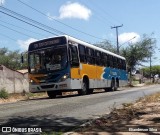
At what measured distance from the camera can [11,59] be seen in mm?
82062

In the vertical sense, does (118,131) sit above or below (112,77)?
below

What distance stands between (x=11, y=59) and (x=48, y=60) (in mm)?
64063

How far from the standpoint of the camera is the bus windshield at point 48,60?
758 inches

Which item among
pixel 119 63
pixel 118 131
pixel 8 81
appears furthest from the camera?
pixel 119 63

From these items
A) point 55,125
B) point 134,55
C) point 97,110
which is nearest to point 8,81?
point 97,110

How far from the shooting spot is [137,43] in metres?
58.4

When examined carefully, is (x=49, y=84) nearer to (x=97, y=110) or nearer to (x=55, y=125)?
(x=97, y=110)

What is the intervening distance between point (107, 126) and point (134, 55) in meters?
50.3

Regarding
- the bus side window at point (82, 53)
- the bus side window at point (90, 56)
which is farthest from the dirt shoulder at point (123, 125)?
the bus side window at point (90, 56)

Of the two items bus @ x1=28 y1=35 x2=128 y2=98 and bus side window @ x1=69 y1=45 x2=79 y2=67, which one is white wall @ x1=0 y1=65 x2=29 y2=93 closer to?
bus @ x1=28 y1=35 x2=128 y2=98

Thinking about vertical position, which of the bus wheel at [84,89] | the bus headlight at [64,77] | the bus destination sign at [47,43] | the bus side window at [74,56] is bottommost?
the bus wheel at [84,89]

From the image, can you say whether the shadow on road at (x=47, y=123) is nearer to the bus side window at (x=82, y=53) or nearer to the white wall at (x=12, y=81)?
the bus side window at (x=82, y=53)

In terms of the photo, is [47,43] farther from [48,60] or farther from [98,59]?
[98,59]

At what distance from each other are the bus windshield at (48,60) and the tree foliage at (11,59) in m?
57.9
